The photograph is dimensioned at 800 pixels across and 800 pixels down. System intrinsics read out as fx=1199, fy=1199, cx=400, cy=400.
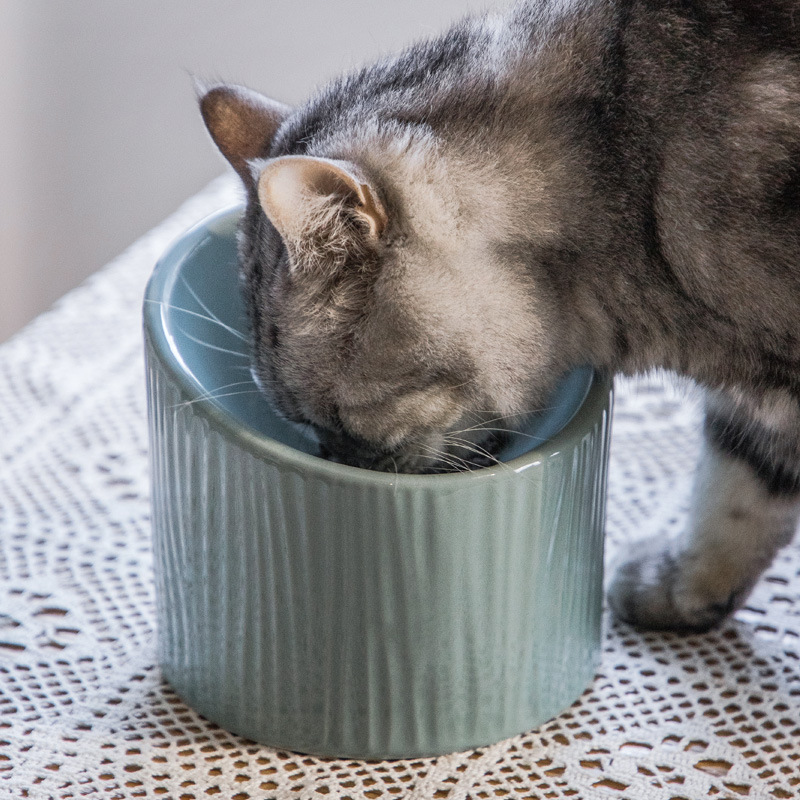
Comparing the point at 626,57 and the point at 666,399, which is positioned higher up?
the point at 626,57

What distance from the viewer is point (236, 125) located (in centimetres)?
89

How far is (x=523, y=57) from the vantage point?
0.81m

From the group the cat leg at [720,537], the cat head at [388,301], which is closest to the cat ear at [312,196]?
the cat head at [388,301]

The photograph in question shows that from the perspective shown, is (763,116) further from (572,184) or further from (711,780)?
(711,780)

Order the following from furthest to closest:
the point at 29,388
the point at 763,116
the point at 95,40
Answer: the point at 95,40 → the point at 29,388 → the point at 763,116

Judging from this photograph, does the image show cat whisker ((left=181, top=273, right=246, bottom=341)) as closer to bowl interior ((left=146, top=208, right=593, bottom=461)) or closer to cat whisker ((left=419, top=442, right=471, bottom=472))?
bowl interior ((left=146, top=208, right=593, bottom=461))

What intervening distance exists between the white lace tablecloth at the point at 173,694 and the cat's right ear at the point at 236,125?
0.33 m

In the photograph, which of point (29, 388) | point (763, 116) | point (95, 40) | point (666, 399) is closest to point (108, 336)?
point (29, 388)

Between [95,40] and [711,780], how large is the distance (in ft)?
5.06

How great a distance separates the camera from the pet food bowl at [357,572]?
0.71m

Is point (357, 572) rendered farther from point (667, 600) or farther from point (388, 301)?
A: point (667, 600)

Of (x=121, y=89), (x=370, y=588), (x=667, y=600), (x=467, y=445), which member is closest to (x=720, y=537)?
(x=667, y=600)

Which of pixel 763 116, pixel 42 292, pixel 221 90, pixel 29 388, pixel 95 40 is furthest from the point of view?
pixel 42 292

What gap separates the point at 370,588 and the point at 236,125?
0.38 meters
